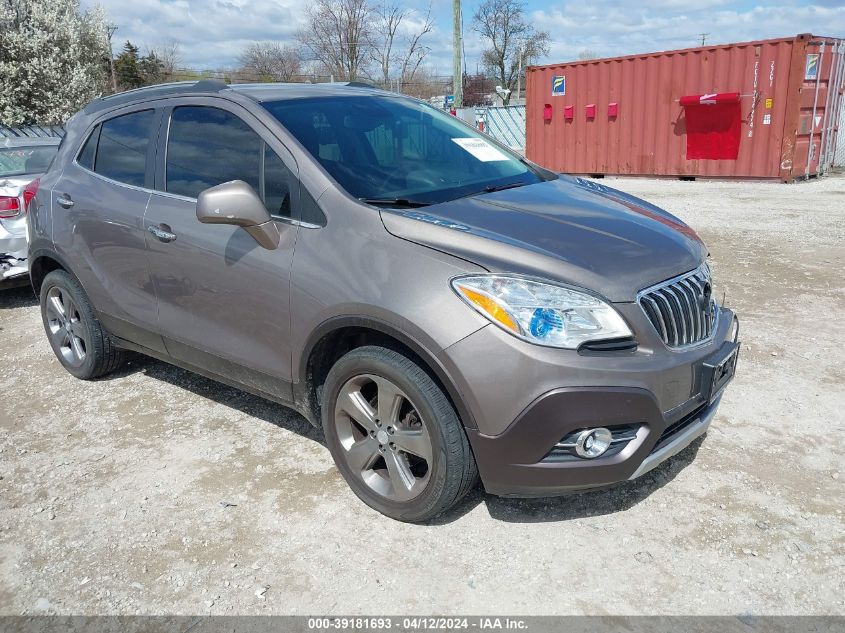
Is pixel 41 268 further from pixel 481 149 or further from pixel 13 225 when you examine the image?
pixel 481 149

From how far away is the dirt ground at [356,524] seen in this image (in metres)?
2.50

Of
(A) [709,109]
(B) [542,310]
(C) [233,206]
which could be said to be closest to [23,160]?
(C) [233,206]

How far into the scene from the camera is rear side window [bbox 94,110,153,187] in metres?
3.80

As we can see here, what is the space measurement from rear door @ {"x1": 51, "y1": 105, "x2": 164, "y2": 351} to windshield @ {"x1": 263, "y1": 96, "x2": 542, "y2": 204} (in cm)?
102

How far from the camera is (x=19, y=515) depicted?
3133 mm

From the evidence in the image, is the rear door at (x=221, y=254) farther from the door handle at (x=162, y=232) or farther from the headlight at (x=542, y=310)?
the headlight at (x=542, y=310)

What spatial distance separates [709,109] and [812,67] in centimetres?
197

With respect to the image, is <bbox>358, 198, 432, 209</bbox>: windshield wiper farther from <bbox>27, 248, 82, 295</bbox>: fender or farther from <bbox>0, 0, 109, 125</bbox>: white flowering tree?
<bbox>0, 0, 109, 125</bbox>: white flowering tree

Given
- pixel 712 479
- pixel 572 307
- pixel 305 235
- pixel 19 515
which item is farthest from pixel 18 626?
pixel 712 479

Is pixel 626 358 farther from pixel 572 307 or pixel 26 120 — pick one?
pixel 26 120

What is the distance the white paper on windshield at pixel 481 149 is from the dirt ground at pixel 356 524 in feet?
5.77

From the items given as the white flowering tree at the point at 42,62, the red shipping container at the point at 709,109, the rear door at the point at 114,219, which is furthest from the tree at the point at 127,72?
the rear door at the point at 114,219

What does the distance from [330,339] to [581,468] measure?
1.15 metres

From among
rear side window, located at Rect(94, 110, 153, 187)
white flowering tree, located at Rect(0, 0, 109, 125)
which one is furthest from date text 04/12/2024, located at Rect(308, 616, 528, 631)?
white flowering tree, located at Rect(0, 0, 109, 125)
